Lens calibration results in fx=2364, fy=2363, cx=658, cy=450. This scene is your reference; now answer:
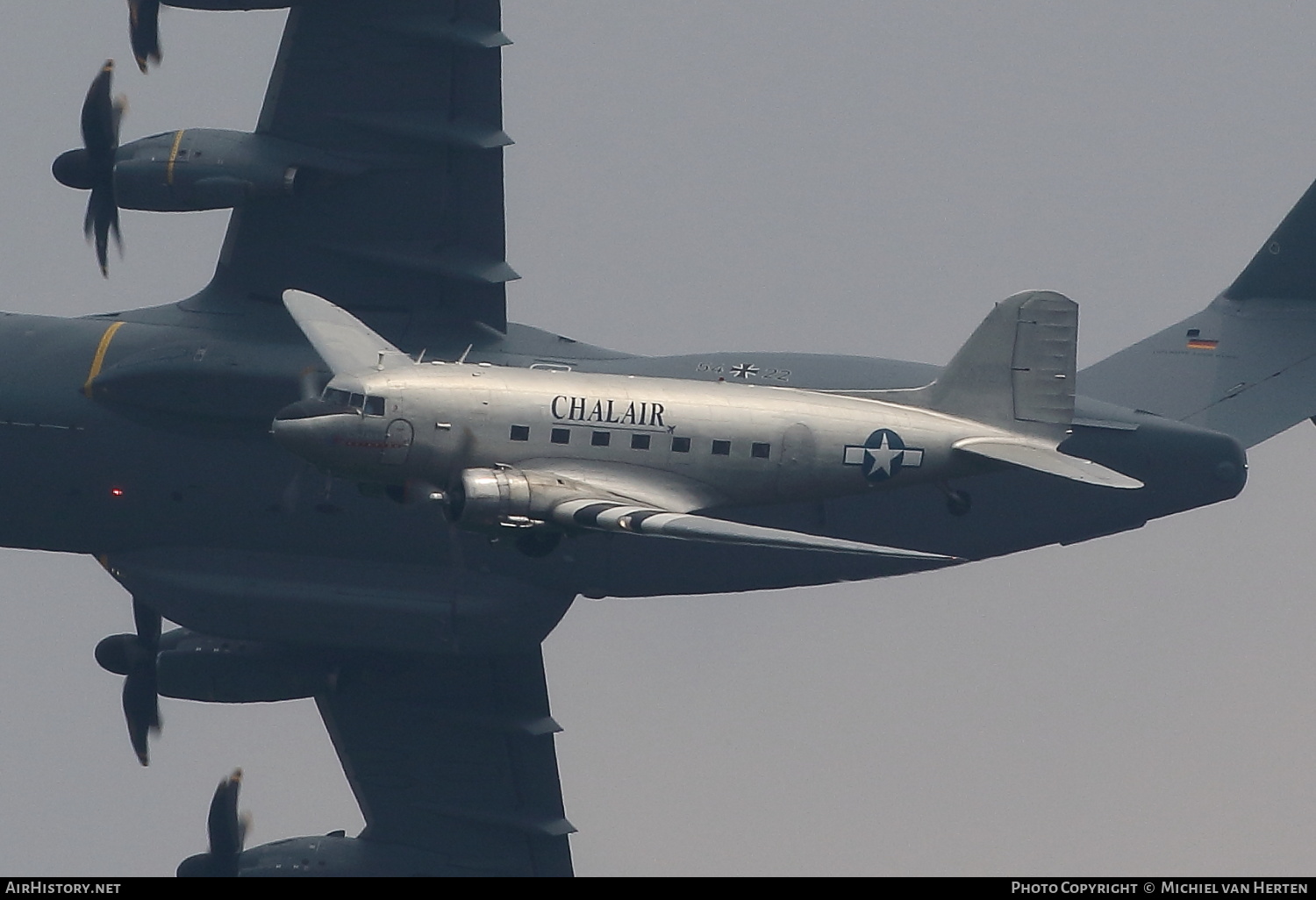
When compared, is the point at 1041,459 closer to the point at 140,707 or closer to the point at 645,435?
the point at 645,435

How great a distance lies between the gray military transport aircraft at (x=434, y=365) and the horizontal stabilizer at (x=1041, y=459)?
10cm

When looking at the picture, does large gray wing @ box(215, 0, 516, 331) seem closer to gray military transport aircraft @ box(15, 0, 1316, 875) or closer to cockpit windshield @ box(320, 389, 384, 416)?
gray military transport aircraft @ box(15, 0, 1316, 875)

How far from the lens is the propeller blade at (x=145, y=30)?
4906 cm

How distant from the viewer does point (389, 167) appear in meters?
49.6

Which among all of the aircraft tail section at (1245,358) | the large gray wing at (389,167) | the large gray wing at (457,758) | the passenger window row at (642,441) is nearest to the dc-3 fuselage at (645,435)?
the passenger window row at (642,441)

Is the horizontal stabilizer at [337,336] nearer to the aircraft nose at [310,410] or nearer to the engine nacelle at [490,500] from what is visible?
the aircraft nose at [310,410]

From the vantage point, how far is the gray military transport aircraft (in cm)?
4688

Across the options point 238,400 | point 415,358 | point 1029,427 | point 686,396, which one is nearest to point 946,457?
point 1029,427

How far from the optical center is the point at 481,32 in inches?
1924

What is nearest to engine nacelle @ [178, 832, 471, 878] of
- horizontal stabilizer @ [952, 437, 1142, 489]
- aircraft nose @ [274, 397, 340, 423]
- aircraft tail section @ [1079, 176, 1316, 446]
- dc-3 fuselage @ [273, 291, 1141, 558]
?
dc-3 fuselage @ [273, 291, 1141, 558]

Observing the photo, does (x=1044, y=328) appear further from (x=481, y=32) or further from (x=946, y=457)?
(x=481, y=32)

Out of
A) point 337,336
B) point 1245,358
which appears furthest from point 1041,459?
point 337,336
